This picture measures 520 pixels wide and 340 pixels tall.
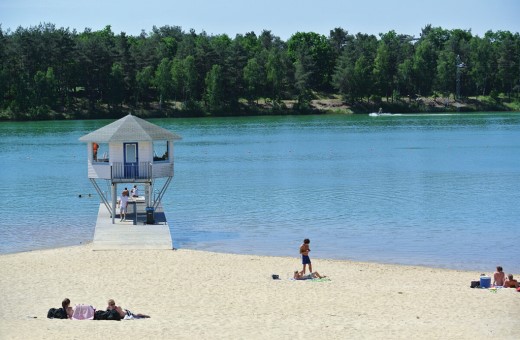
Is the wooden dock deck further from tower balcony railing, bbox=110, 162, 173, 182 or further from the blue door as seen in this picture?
the blue door

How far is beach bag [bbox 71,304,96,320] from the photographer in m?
22.0

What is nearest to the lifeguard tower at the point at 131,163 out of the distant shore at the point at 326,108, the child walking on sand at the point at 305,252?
the child walking on sand at the point at 305,252

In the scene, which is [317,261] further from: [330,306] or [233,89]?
[233,89]

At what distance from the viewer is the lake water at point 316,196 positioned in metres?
35.8

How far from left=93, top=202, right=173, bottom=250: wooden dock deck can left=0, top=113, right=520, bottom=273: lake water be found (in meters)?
1.08

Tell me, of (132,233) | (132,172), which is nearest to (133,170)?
(132,172)

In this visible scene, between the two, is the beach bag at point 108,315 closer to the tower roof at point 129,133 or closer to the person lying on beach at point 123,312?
the person lying on beach at point 123,312

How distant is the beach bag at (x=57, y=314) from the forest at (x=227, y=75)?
121m

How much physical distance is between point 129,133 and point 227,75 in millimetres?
119250

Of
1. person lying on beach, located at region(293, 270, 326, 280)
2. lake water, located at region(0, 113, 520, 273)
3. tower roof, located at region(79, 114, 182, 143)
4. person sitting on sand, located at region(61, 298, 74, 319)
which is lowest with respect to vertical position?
lake water, located at region(0, 113, 520, 273)

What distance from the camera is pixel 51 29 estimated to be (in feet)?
498

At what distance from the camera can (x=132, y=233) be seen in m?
34.3

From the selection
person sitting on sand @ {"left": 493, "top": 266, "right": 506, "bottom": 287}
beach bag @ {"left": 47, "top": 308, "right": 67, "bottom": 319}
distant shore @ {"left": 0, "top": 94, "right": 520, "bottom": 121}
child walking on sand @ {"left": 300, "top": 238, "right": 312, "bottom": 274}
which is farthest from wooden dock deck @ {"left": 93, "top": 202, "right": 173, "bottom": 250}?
distant shore @ {"left": 0, "top": 94, "right": 520, "bottom": 121}

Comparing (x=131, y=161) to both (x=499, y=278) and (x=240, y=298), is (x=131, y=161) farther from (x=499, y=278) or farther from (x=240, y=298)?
(x=499, y=278)
